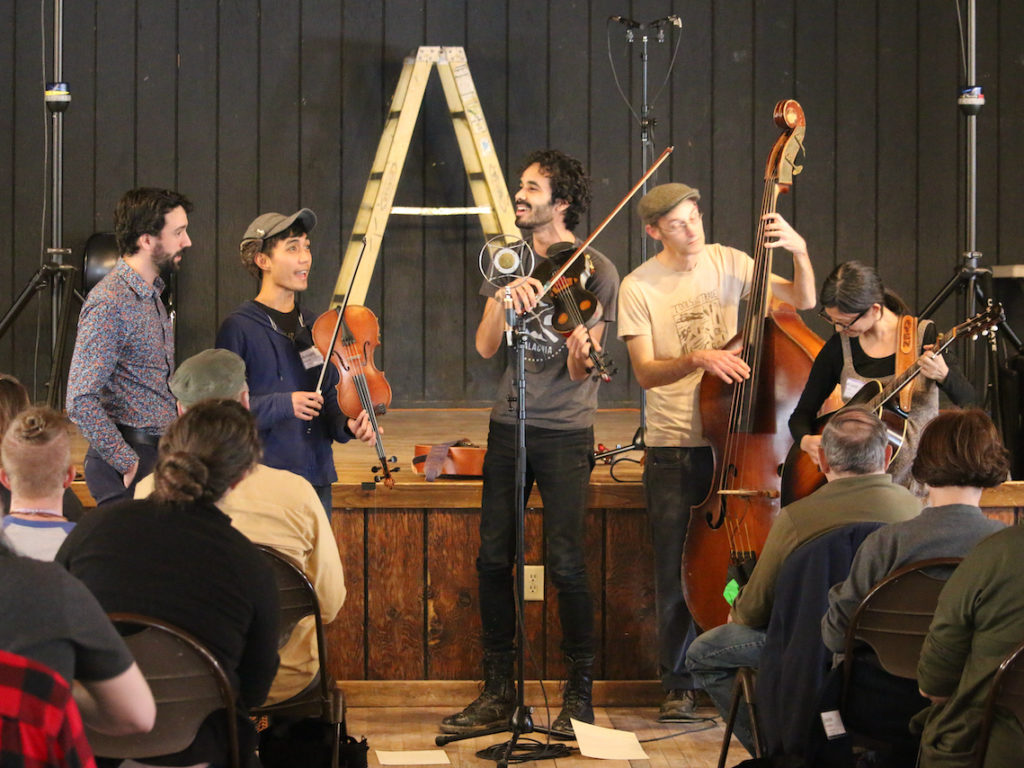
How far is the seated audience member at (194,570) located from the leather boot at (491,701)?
144 centimetres

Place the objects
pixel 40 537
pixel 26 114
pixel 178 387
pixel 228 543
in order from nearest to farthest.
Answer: pixel 228 543
pixel 40 537
pixel 178 387
pixel 26 114

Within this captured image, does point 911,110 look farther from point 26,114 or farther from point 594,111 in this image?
point 26,114

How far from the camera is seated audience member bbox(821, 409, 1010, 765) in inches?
85.1

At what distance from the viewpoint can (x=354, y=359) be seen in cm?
333

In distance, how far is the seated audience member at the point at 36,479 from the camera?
6.98ft

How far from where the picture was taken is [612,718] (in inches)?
141

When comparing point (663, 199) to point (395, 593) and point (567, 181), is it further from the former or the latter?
point (395, 593)

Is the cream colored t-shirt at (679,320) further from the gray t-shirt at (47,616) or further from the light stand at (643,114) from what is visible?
the gray t-shirt at (47,616)

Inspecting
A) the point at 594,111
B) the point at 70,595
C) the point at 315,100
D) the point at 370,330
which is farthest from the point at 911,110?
the point at 70,595

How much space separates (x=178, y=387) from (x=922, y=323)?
6.07ft

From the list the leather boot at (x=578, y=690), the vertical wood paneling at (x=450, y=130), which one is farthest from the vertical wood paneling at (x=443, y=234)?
the leather boot at (x=578, y=690)

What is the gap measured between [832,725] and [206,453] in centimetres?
121

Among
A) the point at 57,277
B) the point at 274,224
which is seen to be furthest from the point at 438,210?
the point at 274,224

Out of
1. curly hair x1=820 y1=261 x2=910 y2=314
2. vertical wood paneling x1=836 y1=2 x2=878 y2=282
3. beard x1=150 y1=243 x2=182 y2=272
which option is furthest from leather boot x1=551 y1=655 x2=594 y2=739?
vertical wood paneling x1=836 y1=2 x2=878 y2=282
